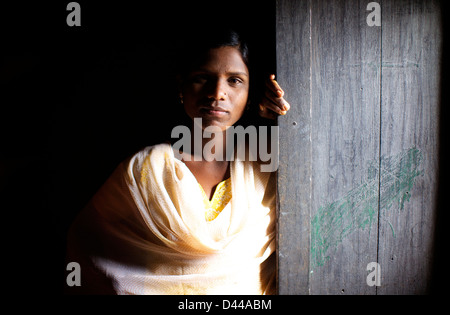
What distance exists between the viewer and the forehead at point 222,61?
123 centimetres

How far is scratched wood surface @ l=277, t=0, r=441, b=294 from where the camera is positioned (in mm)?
1133

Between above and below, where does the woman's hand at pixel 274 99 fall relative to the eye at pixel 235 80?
below

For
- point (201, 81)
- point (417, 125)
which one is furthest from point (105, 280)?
point (417, 125)

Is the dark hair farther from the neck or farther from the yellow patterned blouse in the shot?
the yellow patterned blouse

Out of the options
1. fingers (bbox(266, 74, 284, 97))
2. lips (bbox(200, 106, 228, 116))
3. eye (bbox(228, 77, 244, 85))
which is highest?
eye (bbox(228, 77, 244, 85))

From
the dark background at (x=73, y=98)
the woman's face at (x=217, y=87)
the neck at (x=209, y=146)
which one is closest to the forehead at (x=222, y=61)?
the woman's face at (x=217, y=87)

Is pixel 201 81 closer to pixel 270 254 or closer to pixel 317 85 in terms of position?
pixel 317 85

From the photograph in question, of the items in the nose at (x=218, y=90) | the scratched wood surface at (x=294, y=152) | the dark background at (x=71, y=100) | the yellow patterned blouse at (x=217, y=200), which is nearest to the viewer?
the scratched wood surface at (x=294, y=152)

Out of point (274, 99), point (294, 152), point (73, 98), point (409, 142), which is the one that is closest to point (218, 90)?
point (274, 99)

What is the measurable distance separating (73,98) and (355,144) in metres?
1.57

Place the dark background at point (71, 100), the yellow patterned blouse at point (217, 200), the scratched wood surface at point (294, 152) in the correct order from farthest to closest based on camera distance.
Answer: the dark background at point (71, 100) → the yellow patterned blouse at point (217, 200) → the scratched wood surface at point (294, 152)

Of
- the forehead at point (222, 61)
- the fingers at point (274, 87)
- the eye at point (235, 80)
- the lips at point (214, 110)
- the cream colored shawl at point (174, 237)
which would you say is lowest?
the cream colored shawl at point (174, 237)

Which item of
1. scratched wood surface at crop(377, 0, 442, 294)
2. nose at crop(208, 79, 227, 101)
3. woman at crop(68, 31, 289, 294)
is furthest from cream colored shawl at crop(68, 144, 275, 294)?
scratched wood surface at crop(377, 0, 442, 294)

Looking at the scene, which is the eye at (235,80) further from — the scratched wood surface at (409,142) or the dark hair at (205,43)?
the scratched wood surface at (409,142)
